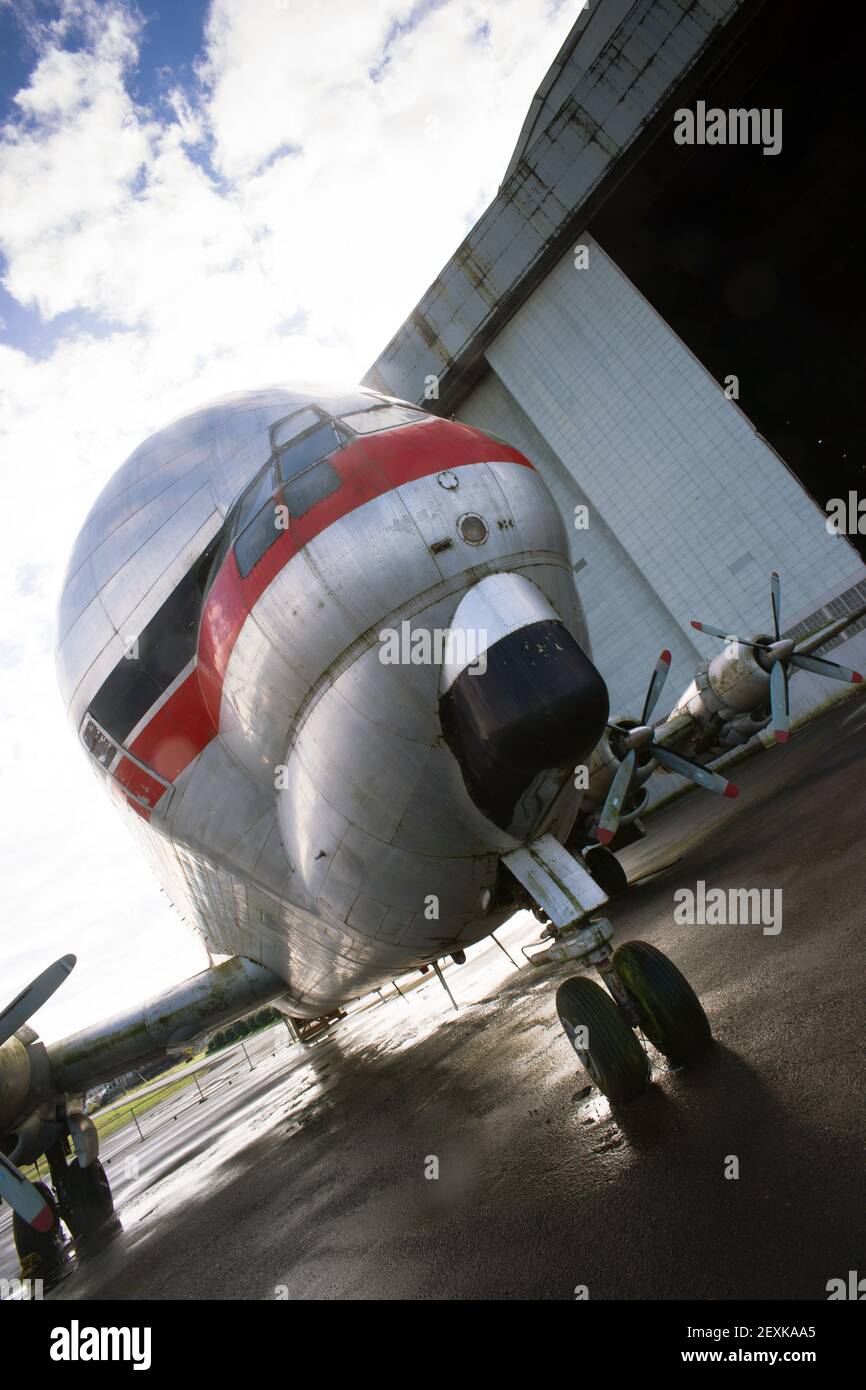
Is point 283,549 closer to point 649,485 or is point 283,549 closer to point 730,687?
point 730,687

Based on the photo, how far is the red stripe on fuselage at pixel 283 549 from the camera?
588cm

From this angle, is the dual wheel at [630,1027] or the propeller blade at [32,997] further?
the propeller blade at [32,997]

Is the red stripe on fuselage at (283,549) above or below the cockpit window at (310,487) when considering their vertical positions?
below

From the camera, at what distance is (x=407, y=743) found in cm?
572

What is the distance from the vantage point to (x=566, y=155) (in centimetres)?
2534

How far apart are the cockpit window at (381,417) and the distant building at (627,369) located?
22.3 meters

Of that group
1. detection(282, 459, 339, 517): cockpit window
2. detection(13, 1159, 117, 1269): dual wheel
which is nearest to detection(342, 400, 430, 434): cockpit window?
detection(282, 459, 339, 517): cockpit window

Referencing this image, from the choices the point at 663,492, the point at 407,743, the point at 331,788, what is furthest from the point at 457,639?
the point at 663,492

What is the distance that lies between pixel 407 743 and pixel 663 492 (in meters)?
25.0

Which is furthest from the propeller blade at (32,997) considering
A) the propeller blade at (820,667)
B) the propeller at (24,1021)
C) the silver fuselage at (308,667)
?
the propeller blade at (820,667)

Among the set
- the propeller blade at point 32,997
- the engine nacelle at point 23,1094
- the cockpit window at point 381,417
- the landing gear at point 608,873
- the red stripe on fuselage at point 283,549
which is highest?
the cockpit window at point 381,417

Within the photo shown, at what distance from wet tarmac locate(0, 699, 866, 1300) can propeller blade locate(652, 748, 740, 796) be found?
1516mm

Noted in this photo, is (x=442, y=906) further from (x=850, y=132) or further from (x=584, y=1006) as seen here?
(x=850, y=132)

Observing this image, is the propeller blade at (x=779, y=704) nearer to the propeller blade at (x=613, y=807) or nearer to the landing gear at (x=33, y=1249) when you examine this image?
the propeller blade at (x=613, y=807)
